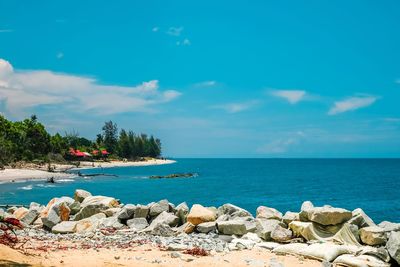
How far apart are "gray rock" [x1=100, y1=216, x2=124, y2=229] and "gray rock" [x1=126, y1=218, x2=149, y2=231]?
0.41 meters

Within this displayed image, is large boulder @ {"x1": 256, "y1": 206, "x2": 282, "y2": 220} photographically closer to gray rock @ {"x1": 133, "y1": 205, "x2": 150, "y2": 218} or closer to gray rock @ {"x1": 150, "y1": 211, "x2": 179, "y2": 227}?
gray rock @ {"x1": 150, "y1": 211, "x2": 179, "y2": 227}

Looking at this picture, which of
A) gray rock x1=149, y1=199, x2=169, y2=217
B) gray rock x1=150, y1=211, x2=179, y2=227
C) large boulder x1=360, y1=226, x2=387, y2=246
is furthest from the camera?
gray rock x1=149, y1=199, x2=169, y2=217

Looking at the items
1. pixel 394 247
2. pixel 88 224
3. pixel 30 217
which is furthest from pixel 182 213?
pixel 394 247

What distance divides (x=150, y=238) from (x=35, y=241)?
14.5ft

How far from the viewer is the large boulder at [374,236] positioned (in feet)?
53.4

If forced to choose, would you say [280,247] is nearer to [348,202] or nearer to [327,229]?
[327,229]

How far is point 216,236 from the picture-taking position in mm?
17953

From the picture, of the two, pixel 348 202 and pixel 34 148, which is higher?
pixel 34 148

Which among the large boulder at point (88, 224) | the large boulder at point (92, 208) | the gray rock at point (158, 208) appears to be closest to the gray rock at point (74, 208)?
the large boulder at point (92, 208)

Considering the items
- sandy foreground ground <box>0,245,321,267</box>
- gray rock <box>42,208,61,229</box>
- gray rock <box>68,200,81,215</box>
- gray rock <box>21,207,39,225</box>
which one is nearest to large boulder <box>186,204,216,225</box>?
sandy foreground ground <box>0,245,321,267</box>

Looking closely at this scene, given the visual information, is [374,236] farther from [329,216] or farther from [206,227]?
[206,227]

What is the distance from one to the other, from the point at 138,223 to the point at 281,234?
6860 millimetres

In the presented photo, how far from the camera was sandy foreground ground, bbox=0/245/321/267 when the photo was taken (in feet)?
40.2

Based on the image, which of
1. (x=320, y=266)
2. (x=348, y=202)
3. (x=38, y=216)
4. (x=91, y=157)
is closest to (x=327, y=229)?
(x=320, y=266)
